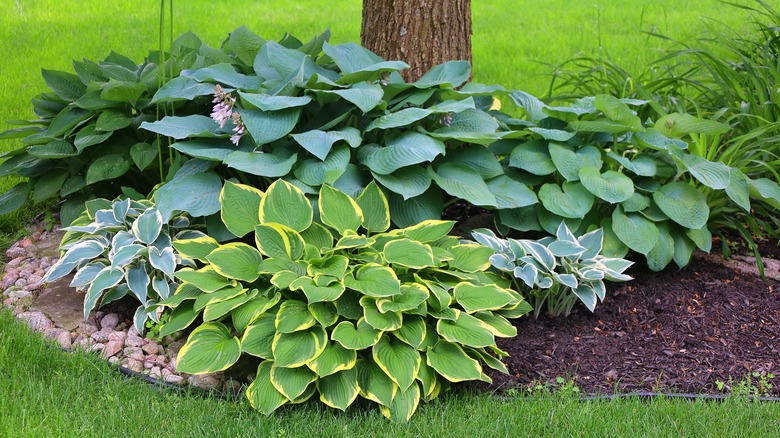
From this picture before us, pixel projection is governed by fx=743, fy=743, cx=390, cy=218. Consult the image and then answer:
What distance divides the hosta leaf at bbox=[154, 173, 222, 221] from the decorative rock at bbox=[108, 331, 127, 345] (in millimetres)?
499

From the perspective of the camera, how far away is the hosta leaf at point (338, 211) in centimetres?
295

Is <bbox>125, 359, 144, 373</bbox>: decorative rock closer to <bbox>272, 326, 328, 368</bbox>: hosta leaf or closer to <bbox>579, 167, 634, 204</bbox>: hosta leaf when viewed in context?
<bbox>272, 326, 328, 368</bbox>: hosta leaf

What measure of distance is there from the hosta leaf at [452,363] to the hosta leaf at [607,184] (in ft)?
3.23

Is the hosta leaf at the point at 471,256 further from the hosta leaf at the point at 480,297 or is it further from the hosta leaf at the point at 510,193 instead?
the hosta leaf at the point at 510,193

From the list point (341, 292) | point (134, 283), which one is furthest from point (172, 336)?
point (341, 292)

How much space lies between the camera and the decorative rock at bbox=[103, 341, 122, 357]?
2910 mm

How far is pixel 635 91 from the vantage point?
423 cm

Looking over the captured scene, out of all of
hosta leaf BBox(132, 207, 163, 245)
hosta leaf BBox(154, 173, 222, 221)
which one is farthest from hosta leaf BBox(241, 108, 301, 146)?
hosta leaf BBox(132, 207, 163, 245)

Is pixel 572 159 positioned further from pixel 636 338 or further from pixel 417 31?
pixel 417 31

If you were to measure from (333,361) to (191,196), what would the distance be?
1007mm

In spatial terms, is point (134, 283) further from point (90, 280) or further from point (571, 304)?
point (571, 304)

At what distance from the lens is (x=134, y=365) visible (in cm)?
286

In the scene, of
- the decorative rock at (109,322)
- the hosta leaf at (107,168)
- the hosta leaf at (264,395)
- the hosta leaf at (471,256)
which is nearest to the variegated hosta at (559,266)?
the hosta leaf at (471,256)

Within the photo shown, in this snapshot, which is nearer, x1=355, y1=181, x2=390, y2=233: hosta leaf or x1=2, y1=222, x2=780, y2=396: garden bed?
x1=2, y1=222, x2=780, y2=396: garden bed
